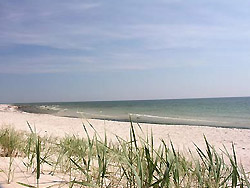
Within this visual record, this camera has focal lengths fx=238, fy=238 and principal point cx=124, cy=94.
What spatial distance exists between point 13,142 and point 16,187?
5.93ft

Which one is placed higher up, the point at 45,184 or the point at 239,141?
the point at 45,184

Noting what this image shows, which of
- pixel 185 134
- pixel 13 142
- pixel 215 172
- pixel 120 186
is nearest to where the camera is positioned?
pixel 215 172

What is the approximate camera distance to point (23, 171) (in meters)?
1.88

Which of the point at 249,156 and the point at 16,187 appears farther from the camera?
the point at 249,156

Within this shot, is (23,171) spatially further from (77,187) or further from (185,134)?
(185,134)

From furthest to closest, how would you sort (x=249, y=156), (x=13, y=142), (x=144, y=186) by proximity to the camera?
(x=249, y=156) < (x=13, y=142) < (x=144, y=186)

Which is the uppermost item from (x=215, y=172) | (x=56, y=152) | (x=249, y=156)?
(x=215, y=172)

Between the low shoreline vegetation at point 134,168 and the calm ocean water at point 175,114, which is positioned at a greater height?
the low shoreline vegetation at point 134,168

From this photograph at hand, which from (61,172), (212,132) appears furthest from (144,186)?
(212,132)

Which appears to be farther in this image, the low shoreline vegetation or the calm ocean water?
the calm ocean water

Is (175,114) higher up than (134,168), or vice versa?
(134,168)

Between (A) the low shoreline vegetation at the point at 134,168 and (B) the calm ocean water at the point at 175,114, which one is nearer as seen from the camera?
(A) the low shoreline vegetation at the point at 134,168

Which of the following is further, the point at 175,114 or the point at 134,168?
the point at 175,114

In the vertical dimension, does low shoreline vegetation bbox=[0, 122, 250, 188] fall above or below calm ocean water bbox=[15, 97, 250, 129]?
above
